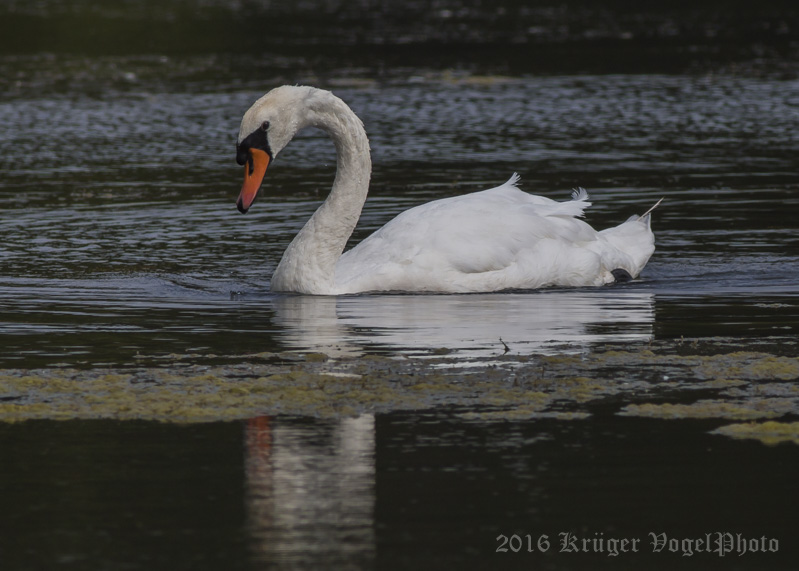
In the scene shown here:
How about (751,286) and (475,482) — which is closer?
(475,482)

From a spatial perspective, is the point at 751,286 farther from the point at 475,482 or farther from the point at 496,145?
the point at 496,145

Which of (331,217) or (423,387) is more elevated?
(331,217)

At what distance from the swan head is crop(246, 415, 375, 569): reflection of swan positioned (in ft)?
13.0

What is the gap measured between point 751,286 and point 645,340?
8.73 ft

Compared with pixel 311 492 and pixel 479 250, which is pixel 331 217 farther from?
pixel 311 492

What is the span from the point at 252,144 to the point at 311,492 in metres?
5.31

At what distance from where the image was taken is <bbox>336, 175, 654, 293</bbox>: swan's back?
10.7 m

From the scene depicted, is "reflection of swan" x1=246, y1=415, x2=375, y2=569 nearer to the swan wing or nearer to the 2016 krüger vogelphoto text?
the 2016 krüger vogelphoto text

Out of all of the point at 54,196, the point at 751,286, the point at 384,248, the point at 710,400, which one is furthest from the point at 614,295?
the point at 54,196

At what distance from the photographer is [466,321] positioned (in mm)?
9531

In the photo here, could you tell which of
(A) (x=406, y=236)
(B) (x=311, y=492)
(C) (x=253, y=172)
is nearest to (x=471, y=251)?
(A) (x=406, y=236)

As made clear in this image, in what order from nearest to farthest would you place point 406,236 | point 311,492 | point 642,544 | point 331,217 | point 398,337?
1. point 642,544
2. point 311,492
3. point 398,337
4. point 406,236
5. point 331,217

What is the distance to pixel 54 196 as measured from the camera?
1669 cm

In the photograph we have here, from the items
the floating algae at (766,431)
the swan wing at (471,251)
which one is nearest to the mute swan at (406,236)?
the swan wing at (471,251)
